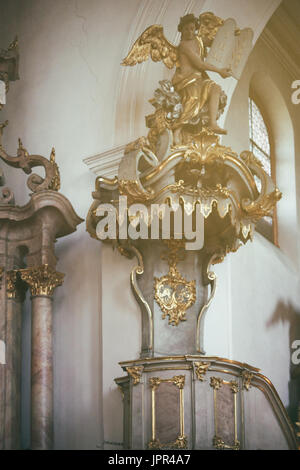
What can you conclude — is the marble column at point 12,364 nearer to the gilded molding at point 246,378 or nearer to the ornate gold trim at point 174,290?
the ornate gold trim at point 174,290

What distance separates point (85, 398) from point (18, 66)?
3493 millimetres

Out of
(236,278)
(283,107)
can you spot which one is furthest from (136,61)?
(283,107)

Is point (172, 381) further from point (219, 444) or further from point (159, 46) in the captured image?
point (159, 46)

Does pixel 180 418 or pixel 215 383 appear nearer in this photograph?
pixel 180 418

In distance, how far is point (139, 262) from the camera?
27.2 ft

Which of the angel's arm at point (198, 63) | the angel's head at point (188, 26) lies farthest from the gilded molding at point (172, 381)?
the angel's head at point (188, 26)

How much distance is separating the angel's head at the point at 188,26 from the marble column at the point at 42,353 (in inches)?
93.7

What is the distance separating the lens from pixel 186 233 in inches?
317

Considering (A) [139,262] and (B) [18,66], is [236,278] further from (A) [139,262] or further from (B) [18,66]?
(B) [18,66]

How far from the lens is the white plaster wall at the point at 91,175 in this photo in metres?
8.44

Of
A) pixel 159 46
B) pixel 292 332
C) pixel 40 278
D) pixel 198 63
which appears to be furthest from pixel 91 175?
pixel 292 332

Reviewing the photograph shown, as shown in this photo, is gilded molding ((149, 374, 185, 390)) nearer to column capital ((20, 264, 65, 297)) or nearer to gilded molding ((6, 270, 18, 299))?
column capital ((20, 264, 65, 297))

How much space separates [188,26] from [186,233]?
1843mm

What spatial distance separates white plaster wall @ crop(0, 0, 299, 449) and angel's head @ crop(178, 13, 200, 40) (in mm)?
772
